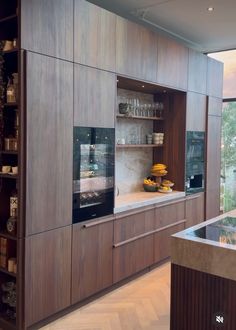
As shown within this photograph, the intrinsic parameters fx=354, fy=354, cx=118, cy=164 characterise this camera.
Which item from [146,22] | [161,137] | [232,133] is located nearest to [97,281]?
[161,137]

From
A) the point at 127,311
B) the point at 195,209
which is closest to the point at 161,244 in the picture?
the point at 195,209

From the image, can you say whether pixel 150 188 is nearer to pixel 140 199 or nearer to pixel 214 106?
pixel 140 199

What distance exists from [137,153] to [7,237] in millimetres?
2451

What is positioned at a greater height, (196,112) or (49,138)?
(196,112)

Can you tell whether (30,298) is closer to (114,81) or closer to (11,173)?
(11,173)

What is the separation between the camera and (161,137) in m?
4.96

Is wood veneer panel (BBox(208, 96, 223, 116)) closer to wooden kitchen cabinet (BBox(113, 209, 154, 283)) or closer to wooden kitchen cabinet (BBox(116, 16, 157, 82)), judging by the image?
wooden kitchen cabinet (BBox(116, 16, 157, 82))

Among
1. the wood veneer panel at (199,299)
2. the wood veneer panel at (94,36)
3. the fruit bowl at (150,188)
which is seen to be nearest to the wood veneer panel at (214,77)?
the fruit bowl at (150,188)

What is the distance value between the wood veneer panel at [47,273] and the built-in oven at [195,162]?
2307 millimetres

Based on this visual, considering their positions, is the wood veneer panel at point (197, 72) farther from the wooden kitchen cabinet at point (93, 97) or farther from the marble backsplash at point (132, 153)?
the wooden kitchen cabinet at point (93, 97)

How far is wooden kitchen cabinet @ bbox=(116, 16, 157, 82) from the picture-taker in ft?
11.9

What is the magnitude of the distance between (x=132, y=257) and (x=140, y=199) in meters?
0.67

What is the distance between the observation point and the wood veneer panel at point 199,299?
84.7 inches

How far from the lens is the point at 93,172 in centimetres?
340
